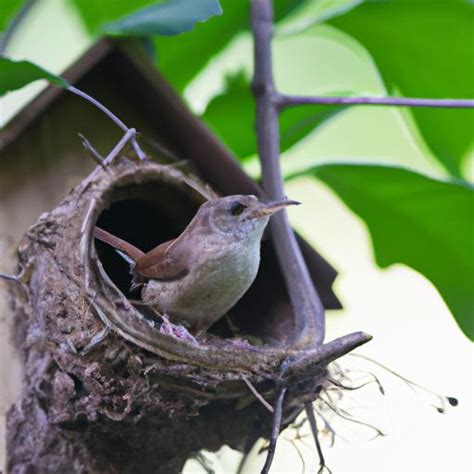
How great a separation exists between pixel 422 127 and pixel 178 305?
3.63 ft

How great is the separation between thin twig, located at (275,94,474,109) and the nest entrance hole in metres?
0.41

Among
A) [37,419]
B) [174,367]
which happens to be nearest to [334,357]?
[174,367]

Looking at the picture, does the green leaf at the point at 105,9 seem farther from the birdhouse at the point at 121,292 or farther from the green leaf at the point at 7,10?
the birdhouse at the point at 121,292

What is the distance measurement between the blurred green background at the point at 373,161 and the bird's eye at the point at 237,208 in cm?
48

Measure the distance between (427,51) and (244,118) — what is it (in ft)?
1.93

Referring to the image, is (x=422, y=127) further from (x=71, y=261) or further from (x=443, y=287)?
(x=71, y=261)

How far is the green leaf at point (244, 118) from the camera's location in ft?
9.36

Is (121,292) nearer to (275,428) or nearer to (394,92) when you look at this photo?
(275,428)

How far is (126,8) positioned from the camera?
2.97m

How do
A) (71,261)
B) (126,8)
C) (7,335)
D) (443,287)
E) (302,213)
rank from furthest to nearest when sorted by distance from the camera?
(302,213)
(126,8)
(443,287)
(7,335)
(71,261)

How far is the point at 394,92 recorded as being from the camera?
285cm

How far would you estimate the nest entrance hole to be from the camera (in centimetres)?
241

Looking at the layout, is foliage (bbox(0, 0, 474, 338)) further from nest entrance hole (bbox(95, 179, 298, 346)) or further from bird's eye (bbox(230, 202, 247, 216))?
bird's eye (bbox(230, 202, 247, 216))

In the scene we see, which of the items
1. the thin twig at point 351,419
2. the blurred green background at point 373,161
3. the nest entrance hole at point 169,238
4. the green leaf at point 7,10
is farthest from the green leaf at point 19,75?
the thin twig at point 351,419
